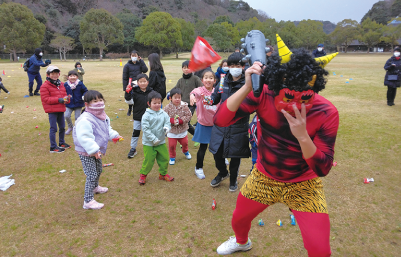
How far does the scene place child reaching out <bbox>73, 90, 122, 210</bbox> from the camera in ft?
11.6

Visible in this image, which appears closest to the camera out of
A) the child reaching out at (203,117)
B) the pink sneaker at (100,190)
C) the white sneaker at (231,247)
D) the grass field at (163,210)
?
the white sneaker at (231,247)

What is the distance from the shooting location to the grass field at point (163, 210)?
3.14 meters

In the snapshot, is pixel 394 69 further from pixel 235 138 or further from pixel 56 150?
pixel 56 150

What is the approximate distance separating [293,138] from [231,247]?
154cm

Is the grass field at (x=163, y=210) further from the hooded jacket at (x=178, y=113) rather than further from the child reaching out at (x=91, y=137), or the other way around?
the hooded jacket at (x=178, y=113)

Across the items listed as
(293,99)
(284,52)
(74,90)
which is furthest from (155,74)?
(293,99)

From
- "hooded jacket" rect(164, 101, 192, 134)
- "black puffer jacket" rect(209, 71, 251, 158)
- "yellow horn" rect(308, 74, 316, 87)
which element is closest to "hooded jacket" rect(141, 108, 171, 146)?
"hooded jacket" rect(164, 101, 192, 134)

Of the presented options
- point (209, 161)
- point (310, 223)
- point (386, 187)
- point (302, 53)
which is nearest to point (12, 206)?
point (209, 161)

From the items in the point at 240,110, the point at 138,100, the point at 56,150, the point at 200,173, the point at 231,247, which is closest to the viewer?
the point at 240,110

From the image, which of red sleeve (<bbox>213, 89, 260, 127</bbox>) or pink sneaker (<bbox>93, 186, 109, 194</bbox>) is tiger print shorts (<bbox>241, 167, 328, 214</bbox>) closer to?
red sleeve (<bbox>213, 89, 260, 127</bbox>)

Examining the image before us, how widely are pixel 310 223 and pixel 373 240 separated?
174 centimetres

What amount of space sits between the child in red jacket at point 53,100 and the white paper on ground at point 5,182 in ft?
4.38

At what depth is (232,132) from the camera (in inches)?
154

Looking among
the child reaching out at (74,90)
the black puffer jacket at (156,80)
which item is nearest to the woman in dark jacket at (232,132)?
the black puffer jacket at (156,80)
